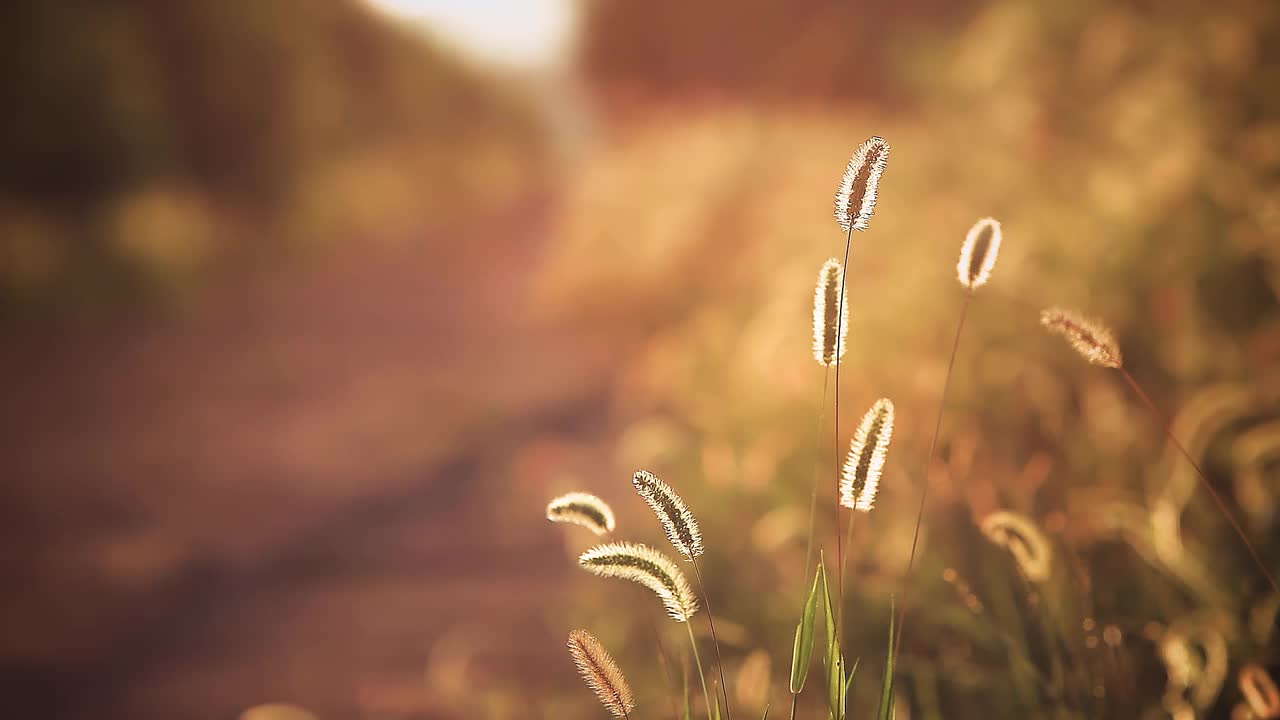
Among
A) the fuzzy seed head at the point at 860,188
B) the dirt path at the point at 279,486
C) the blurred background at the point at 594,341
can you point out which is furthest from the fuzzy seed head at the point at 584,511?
the dirt path at the point at 279,486

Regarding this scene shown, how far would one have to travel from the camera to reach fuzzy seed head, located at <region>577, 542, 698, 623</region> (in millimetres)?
599

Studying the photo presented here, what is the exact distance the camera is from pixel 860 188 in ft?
1.94

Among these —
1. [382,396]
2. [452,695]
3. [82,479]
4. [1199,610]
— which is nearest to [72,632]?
[82,479]

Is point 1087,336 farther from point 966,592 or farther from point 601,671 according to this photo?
point 601,671

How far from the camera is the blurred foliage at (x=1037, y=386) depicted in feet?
4.15

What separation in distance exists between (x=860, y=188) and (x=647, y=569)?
30 cm

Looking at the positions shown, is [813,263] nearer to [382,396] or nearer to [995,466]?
[995,466]

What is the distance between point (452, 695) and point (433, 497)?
129 cm

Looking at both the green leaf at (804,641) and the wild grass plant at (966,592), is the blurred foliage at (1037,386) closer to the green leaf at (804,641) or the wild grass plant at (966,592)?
the wild grass plant at (966,592)

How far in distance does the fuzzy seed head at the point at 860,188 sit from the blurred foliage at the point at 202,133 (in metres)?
3.27

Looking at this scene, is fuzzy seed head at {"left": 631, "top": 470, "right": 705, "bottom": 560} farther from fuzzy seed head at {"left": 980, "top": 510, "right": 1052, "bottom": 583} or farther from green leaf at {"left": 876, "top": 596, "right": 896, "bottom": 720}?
fuzzy seed head at {"left": 980, "top": 510, "right": 1052, "bottom": 583}

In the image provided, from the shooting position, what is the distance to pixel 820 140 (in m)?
3.69

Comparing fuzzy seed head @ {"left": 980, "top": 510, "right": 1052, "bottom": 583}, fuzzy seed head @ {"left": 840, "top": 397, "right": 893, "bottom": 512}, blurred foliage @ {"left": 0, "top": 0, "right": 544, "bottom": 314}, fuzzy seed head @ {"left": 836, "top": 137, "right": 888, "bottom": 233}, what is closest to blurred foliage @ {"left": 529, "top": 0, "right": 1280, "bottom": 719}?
fuzzy seed head @ {"left": 980, "top": 510, "right": 1052, "bottom": 583}

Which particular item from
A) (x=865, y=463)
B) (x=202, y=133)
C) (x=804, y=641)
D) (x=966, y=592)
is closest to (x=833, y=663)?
(x=804, y=641)
